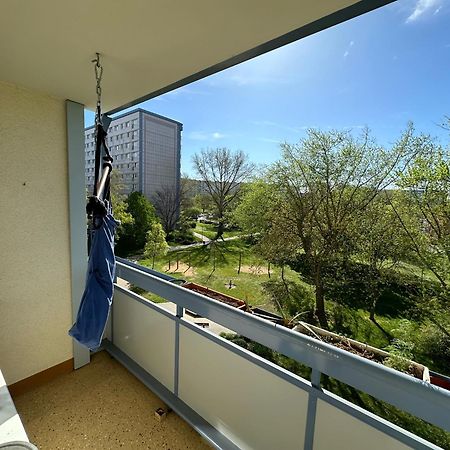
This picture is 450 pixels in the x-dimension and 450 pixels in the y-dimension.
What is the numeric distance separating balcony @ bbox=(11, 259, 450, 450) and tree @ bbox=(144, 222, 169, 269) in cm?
600

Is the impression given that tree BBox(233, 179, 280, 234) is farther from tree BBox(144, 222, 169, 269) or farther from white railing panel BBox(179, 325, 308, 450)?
white railing panel BBox(179, 325, 308, 450)

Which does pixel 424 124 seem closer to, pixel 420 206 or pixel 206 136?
pixel 420 206

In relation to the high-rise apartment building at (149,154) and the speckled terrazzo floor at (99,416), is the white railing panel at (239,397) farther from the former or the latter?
the high-rise apartment building at (149,154)

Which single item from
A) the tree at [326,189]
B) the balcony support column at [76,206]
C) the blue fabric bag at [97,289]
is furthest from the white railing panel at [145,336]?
the tree at [326,189]

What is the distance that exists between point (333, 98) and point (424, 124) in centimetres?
214

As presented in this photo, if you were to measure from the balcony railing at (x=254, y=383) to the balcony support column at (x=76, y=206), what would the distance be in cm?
32

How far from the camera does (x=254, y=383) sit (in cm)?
118

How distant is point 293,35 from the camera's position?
101 cm

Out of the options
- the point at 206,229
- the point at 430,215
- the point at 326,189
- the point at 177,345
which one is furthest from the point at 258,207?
the point at 177,345

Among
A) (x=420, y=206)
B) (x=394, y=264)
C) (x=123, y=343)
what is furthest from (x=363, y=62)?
(x=123, y=343)

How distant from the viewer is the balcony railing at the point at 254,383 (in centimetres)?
80

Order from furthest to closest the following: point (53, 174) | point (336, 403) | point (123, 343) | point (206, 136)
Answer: point (206, 136)
point (123, 343)
point (53, 174)
point (336, 403)

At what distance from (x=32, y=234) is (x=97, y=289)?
35.0 inches

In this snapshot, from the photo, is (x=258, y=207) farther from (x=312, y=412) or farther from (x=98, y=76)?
(x=312, y=412)
